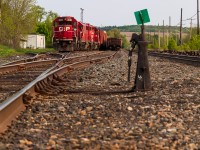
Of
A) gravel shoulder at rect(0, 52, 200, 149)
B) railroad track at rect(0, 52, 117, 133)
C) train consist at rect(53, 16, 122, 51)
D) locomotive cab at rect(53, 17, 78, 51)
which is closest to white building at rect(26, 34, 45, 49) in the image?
train consist at rect(53, 16, 122, 51)

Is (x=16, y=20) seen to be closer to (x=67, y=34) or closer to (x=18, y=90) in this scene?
(x=67, y=34)

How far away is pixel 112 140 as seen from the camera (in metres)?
4.08

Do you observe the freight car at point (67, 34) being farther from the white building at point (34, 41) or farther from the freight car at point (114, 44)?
the white building at point (34, 41)

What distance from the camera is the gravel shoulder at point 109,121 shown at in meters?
3.99

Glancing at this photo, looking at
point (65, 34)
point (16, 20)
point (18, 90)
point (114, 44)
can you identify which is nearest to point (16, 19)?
point (16, 20)

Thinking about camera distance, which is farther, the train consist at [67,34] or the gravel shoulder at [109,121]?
the train consist at [67,34]

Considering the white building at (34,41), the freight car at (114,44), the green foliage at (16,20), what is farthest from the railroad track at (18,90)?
the white building at (34,41)

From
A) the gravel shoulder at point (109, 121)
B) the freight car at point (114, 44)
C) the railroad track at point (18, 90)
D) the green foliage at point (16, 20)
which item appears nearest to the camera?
the gravel shoulder at point (109, 121)

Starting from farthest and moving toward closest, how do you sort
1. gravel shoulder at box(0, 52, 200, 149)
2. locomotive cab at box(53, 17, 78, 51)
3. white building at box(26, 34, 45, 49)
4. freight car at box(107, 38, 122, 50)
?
white building at box(26, 34, 45, 49)
freight car at box(107, 38, 122, 50)
locomotive cab at box(53, 17, 78, 51)
gravel shoulder at box(0, 52, 200, 149)

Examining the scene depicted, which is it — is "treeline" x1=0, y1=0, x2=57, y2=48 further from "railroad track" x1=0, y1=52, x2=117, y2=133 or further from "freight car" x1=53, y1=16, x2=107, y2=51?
"railroad track" x1=0, y1=52, x2=117, y2=133

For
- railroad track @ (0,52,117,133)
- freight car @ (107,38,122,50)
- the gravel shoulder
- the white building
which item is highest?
the white building

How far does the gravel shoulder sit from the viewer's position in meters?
3.99

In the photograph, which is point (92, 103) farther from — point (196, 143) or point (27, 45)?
point (27, 45)

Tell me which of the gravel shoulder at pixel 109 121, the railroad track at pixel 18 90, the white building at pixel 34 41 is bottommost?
the gravel shoulder at pixel 109 121
